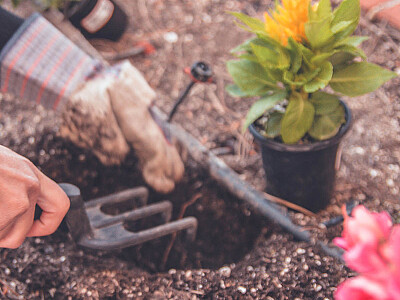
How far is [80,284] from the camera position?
1.18 meters

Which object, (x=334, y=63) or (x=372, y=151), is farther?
(x=372, y=151)

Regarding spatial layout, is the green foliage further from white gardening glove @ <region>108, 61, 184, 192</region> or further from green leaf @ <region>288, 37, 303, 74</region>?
white gardening glove @ <region>108, 61, 184, 192</region>

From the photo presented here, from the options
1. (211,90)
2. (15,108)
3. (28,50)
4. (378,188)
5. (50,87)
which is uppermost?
(28,50)

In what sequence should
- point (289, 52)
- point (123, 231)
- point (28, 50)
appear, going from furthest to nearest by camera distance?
point (28, 50) → point (123, 231) → point (289, 52)

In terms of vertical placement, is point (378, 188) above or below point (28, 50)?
below

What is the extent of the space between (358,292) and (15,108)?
1.75 meters

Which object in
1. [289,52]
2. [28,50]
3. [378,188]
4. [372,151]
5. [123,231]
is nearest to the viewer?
[289,52]

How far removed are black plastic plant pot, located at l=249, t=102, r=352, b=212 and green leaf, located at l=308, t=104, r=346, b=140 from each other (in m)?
0.02

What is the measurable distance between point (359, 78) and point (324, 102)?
0.12 m

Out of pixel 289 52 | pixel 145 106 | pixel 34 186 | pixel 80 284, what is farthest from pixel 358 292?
pixel 145 106

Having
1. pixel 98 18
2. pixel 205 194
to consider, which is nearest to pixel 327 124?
pixel 205 194

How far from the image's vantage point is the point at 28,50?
1442 millimetres

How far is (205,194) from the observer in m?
1.59

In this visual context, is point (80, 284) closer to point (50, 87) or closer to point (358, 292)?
point (50, 87)
